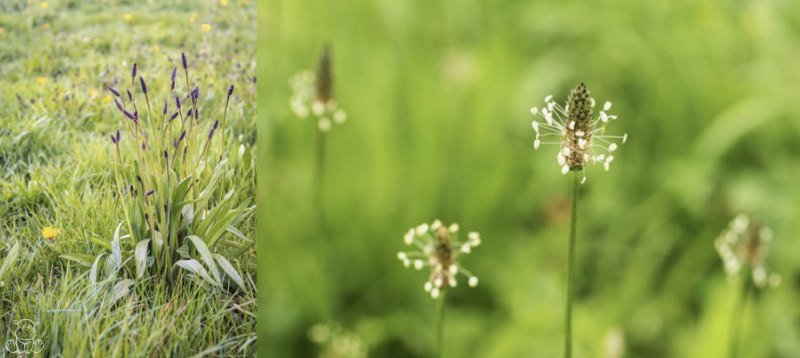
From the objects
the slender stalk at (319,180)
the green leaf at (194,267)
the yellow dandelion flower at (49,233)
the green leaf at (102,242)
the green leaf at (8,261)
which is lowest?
the green leaf at (194,267)

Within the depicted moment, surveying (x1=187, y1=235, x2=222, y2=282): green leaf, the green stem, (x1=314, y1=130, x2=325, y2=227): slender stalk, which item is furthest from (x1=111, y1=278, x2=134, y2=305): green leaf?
the green stem

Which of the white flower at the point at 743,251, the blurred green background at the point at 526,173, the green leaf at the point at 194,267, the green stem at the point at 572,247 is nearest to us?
the green stem at the point at 572,247

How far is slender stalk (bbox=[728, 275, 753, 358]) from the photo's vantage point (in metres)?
1.37

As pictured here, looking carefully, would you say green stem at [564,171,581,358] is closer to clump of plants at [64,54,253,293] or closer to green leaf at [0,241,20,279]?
clump of plants at [64,54,253,293]

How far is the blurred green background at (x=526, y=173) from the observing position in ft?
4.77

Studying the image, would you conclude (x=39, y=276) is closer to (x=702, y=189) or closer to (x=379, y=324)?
(x=379, y=324)

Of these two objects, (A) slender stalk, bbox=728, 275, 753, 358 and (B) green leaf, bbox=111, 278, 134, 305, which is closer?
(A) slender stalk, bbox=728, 275, 753, 358

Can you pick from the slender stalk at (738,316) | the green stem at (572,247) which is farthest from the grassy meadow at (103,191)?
the slender stalk at (738,316)

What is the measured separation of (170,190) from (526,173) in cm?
74

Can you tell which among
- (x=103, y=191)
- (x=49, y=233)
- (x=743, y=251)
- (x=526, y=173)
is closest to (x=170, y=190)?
(x=103, y=191)

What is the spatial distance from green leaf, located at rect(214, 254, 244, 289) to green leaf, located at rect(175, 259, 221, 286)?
0.04 m

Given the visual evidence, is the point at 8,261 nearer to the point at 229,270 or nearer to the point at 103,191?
the point at 103,191

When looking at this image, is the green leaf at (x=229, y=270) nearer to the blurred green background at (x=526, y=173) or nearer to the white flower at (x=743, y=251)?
the blurred green background at (x=526, y=173)

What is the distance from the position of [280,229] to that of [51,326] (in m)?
0.50
